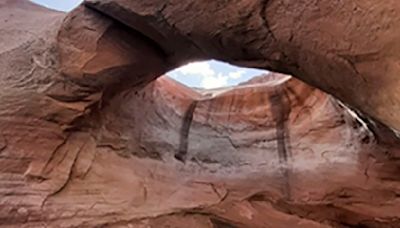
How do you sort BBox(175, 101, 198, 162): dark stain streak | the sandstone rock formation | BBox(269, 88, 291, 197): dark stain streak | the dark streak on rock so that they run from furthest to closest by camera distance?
BBox(269, 88, 291, 197): dark stain streak < BBox(175, 101, 198, 162): dark stain streak < the dark streak on rock < the sandstone rock formation

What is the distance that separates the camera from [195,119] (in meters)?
2.34

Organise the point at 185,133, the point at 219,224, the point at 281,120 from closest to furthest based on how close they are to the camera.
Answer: the point at 219,224 < the point at 185,133 < the point at 281,120

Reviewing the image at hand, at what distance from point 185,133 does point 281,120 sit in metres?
0.43

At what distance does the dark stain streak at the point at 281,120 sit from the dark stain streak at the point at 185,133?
1.14 feet

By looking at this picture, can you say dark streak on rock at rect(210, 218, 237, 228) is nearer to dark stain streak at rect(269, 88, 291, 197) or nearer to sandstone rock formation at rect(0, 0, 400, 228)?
sandstone rock formation at rect(0, 0, 400, 228)

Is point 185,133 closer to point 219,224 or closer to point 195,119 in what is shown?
point 195,119

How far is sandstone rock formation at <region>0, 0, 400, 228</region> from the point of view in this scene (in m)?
1.40

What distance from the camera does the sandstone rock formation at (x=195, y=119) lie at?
140 centimetres

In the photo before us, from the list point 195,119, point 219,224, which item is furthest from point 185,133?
point 219,224

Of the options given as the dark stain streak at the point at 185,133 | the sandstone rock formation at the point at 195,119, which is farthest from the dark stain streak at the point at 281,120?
Answer: the dark stain streak at the point at 185,133

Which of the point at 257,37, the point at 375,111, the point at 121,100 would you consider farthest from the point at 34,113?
the point at 375,111

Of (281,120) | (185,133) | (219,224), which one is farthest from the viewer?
(281,120)

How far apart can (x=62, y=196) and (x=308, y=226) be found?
95 centimetres

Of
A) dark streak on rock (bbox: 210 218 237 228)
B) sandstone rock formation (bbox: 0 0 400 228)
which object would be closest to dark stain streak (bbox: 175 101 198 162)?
sandstone rock formation (bbox: 0 0 400 228)
